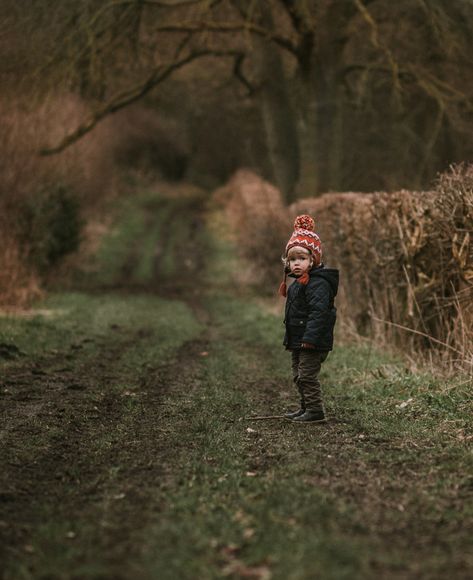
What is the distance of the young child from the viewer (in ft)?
22.0

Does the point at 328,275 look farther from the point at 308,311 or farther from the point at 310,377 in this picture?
the point at 310,377

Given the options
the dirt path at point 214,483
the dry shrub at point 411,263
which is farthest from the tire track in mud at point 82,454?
the dry shrub at point 411,263

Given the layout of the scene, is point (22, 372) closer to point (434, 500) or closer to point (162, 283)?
point (434, 500)

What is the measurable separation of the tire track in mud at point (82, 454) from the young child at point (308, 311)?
4.44ft

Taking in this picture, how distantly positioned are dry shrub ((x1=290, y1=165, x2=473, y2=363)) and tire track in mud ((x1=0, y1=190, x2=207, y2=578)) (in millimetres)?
2850

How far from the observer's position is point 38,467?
5363mm

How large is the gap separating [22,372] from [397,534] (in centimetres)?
649

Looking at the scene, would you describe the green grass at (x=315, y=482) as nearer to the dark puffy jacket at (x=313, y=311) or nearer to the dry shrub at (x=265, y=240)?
the dark puffy jacket at (x=313, y=311)

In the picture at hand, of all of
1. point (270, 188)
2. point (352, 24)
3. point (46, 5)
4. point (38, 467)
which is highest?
point (352, 24)

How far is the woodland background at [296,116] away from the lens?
10266 millimetres

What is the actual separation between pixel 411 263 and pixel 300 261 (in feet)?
10.9

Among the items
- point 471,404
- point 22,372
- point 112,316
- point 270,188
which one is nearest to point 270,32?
point 270,188

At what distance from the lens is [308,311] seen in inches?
269

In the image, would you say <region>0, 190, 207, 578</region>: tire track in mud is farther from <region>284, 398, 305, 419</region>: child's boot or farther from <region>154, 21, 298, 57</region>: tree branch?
<region>154, 21, 298, 57</region>: tree branch
